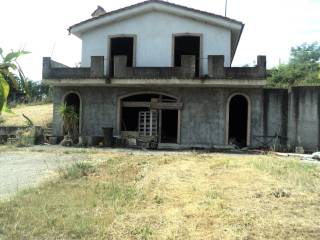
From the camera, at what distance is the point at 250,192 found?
8219mm

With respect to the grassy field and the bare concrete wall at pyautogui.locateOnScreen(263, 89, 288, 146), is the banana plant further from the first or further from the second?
the bare concrete wall at pyautogui.locateOnScreen(263, 89, 288, 146)

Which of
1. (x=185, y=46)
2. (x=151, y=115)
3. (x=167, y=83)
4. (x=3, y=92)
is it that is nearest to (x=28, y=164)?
(x=167, y=83)

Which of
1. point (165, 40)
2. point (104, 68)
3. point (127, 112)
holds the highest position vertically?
point (165, 40)

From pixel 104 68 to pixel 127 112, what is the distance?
2.41 m

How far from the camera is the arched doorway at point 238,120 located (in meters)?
21.1

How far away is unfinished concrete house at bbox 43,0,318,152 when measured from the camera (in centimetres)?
2059

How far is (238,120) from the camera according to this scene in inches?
861

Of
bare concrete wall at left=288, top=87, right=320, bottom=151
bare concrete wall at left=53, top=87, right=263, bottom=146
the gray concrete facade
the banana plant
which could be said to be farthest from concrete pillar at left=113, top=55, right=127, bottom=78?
the banana plant

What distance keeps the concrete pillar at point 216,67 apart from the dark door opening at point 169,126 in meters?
3.20

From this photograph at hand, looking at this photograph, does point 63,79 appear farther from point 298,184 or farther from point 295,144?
point 298,184

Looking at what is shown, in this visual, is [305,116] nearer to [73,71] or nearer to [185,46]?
[185,46]

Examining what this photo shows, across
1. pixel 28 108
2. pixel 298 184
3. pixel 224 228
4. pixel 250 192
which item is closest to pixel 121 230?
pixel 224 228

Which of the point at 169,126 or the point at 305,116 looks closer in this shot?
the point at 305,116

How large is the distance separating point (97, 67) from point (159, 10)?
4047mm
